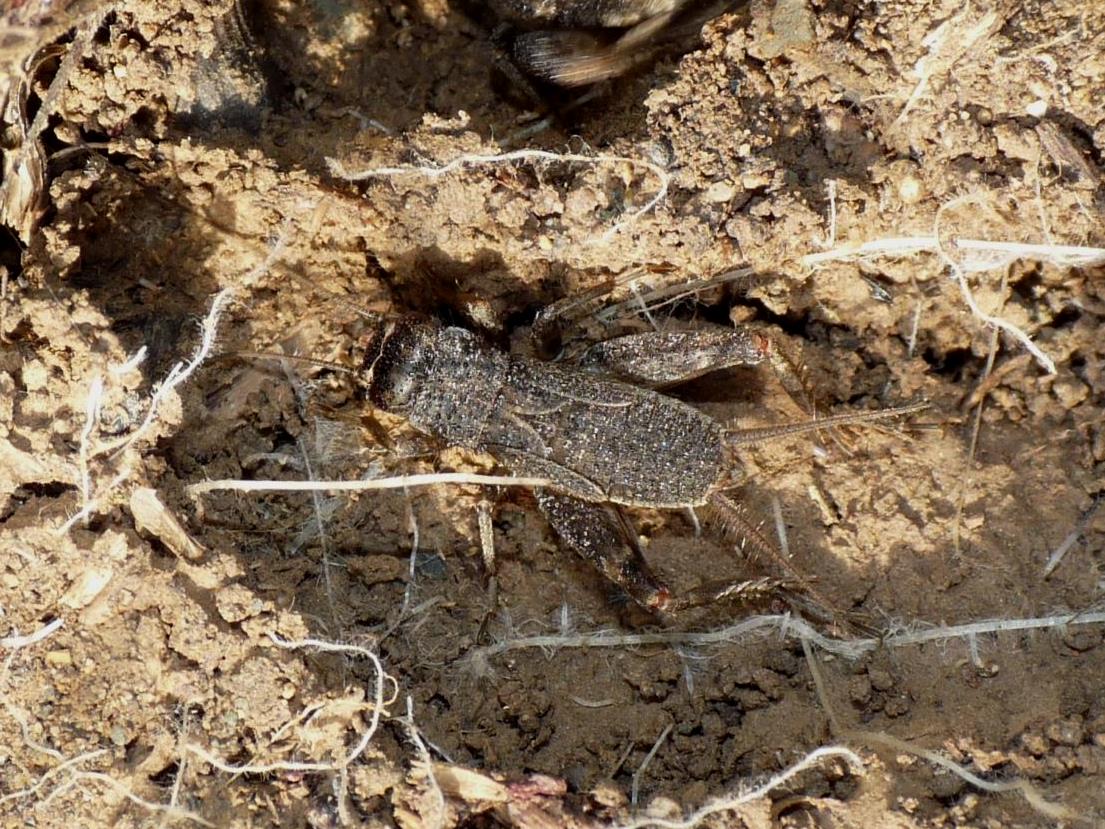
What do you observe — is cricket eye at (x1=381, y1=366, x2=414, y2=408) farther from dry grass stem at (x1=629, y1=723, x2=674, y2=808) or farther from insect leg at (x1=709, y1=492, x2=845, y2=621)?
dry grass stem at (x1=629, y1=723, x2=674, y2=808)

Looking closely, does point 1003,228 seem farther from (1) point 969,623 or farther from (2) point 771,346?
(1) point 969,623

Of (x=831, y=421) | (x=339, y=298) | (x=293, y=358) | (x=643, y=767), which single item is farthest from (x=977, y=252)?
(x=293, y=358)

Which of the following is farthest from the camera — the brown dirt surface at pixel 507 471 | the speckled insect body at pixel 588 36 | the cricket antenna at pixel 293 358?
the speckled insect body at pixel 588 36

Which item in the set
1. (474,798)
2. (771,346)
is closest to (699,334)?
(771,346)

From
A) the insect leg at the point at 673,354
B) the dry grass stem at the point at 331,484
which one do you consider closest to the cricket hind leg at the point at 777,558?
the insect leg at the point at 673,354

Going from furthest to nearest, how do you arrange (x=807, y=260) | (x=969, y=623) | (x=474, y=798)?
(x=807, y=260) < (x=969, y=623) < (x=474, y=798)

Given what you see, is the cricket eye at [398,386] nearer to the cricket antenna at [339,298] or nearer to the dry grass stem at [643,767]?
the cricket antenna at [339,298]
